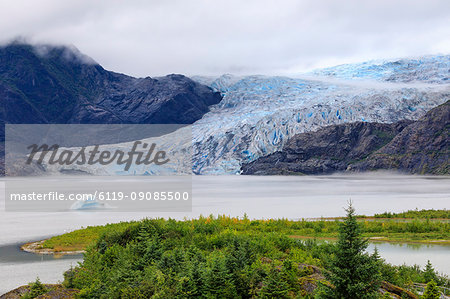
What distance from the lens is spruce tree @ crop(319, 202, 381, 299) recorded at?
952 cm

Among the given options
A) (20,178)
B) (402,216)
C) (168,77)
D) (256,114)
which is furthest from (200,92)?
(402,216)

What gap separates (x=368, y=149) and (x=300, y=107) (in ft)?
107

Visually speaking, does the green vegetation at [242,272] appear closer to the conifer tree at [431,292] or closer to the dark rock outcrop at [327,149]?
the conifer tree at [431,292]

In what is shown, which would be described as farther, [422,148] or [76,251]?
[422,148]

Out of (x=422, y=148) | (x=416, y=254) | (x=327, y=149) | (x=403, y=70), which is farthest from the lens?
(x=327, y=149)

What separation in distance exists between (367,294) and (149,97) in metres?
188

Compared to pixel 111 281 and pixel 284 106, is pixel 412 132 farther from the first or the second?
pixel 111 281

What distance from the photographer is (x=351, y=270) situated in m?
9.78

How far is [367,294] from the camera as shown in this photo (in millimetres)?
9383

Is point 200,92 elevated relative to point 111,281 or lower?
elevated

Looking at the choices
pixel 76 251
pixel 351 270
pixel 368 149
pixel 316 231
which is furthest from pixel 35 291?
pixel 368 149

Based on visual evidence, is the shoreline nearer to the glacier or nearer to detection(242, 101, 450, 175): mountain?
the glacier

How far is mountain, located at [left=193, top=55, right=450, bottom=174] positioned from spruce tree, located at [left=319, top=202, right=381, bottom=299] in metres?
108

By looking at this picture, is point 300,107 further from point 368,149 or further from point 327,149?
point 368,149
